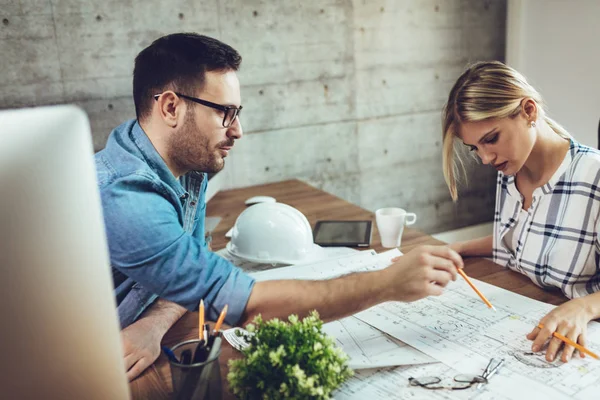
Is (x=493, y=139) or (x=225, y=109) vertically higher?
(x=225, y=109)

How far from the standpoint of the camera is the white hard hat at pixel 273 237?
155 cm

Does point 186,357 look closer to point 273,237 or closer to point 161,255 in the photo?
point 161,255

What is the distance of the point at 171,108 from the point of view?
126cm

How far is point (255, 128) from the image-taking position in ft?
9.73

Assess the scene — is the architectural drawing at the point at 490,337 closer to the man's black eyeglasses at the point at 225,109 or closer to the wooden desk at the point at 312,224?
the wooden desk at the point at 312,224

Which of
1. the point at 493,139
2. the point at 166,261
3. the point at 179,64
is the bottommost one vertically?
the point at 166,261

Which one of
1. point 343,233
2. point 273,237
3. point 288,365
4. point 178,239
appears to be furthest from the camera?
point 343,233

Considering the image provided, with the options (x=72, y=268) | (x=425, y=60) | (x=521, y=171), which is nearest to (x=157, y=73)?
(x=72, y=268)

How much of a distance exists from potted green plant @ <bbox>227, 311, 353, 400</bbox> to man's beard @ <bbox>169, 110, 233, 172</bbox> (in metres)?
0.60

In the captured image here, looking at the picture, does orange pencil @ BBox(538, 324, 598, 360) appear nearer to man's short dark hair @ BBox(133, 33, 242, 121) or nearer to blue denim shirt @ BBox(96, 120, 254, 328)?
blue denim shirt @ BBox(96, 120, 254, 328)

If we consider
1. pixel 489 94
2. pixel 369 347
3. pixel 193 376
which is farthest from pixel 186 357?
pixel 489 94

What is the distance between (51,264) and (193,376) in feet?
1.27

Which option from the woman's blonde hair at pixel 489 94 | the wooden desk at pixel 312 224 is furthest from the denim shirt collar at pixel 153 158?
the woman's blonde hair at pixel 489 94

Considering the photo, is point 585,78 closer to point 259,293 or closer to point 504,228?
point 504,228
